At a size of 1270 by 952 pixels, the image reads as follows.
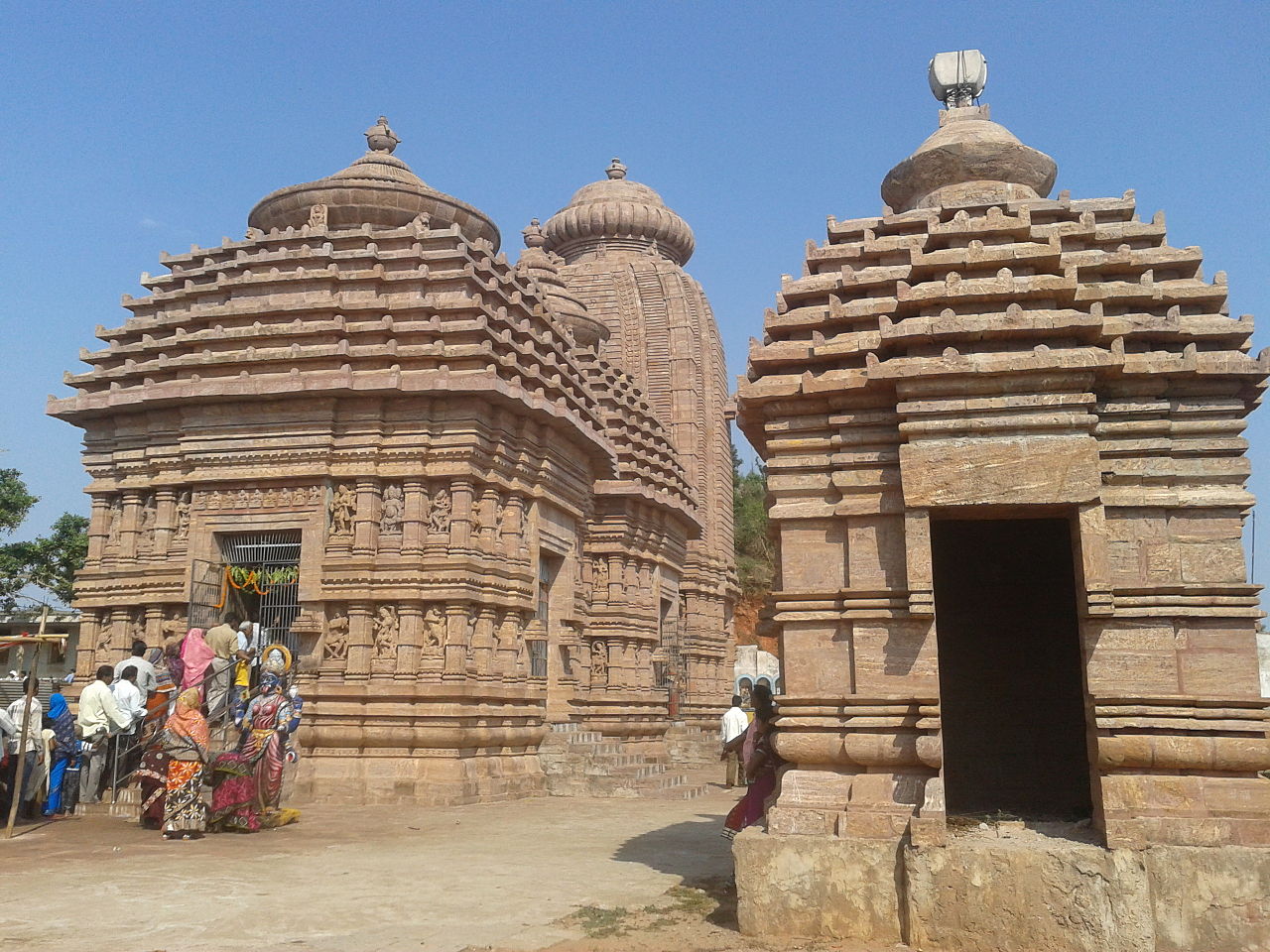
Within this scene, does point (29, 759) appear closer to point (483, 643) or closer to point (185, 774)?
point (185, 774)

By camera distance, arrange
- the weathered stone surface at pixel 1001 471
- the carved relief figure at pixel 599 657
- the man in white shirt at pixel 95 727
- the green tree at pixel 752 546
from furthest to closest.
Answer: the green tree at pixel 752 546
the carved relief figure at pixel 599 657
the man in white shirt at pixel 95 727
the weathered stone surface at pixel 1001 471

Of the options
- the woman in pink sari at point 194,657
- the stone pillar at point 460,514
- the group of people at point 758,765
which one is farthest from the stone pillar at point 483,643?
the group of people at point 758,765

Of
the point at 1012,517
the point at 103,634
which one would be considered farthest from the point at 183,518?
the point at 1012,517

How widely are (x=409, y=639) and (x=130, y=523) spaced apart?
518cm

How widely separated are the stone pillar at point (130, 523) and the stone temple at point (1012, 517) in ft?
37.9

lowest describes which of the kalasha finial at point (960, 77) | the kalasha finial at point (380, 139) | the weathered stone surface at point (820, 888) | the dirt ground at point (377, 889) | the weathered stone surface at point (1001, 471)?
the dirt ground at point (377, 889)

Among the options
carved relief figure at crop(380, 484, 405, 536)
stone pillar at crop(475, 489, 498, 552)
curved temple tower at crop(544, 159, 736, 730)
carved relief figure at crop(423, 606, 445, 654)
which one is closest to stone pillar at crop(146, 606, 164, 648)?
carved relief figure at crop(380, 484, 405, 536)

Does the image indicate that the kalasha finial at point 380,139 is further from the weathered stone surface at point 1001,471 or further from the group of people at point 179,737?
the weathered stone surface at point 1001,471

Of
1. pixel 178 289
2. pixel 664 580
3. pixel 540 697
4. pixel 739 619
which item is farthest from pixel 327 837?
pixel 739 619

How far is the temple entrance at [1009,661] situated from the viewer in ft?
30.8

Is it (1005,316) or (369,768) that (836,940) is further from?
(369,768)

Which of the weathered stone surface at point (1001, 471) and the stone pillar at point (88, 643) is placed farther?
the stone pillar at point (88, 643)

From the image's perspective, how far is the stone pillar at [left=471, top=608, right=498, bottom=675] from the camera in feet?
48.4

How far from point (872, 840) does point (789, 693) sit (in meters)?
1.10
